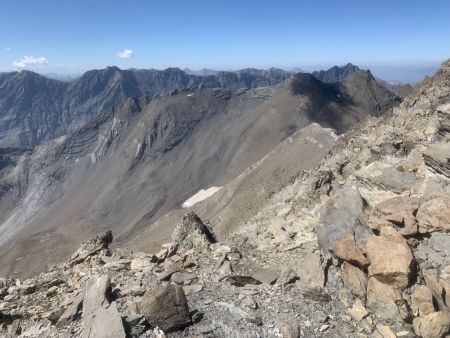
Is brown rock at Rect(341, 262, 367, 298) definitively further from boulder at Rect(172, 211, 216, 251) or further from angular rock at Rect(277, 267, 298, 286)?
boulder at Rect(172, 211, 216, 251)

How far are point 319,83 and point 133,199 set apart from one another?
92.2 meters

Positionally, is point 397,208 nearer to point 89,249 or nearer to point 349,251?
point 349,251

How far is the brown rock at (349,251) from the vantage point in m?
13.1

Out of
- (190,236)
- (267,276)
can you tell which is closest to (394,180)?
(267,276)

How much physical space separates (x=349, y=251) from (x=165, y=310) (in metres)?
5.98

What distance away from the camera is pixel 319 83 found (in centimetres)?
17225

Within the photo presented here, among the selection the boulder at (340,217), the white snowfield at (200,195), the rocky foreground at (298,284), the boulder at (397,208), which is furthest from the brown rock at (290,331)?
the white snowfield at (200,195)

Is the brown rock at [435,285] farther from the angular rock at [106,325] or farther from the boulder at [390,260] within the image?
the angular rock at [106,325]

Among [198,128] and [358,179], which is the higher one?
[358,179]

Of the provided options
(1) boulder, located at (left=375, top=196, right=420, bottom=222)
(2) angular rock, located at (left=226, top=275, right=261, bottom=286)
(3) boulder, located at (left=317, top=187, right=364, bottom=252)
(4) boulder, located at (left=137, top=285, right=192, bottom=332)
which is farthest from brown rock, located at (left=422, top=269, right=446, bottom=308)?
(4) boulder, located at (left=137, top=285, right=192, bottom=332)

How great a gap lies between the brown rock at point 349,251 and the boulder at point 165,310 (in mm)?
5158

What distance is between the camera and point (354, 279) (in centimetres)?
1326

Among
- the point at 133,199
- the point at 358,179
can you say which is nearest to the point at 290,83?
the point at 133,199

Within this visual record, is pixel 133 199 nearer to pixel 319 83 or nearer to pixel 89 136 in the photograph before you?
pixel 89 136
